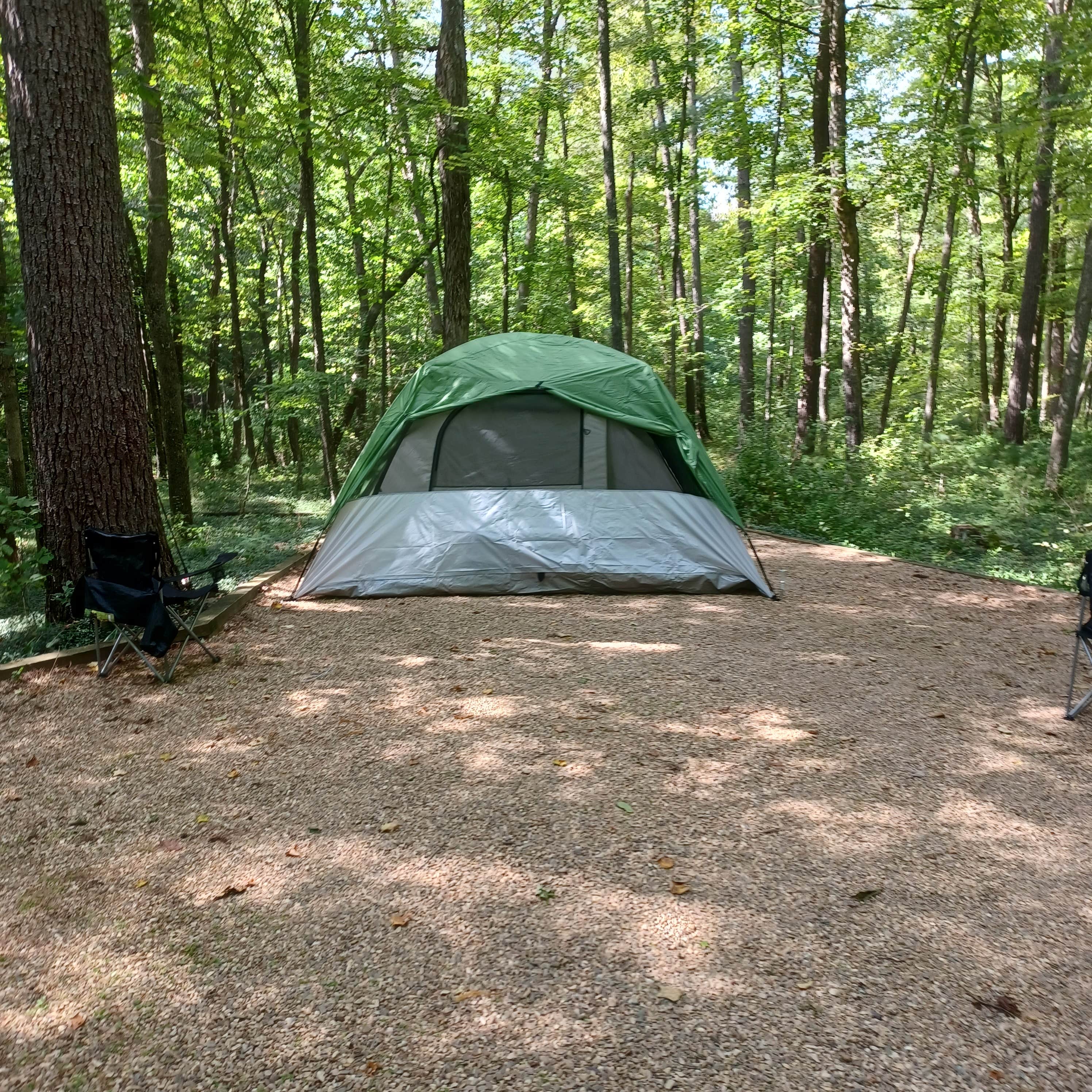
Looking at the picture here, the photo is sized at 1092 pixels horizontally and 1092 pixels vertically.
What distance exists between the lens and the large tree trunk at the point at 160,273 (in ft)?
27.9

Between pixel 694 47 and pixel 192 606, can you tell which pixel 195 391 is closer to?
pixel 694 47

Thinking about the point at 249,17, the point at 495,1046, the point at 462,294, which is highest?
the point at 249,17

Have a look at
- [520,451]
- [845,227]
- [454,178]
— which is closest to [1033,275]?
[845,227]

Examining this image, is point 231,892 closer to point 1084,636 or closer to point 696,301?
point 1084,636

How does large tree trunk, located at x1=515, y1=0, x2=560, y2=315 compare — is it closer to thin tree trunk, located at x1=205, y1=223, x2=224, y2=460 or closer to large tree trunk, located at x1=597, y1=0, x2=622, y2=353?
large tree trunk, located at x1=597, y1=0, x2=622, y2=353

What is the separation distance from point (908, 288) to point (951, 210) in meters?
2.11

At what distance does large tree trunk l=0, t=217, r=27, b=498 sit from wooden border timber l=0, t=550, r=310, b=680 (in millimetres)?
2081

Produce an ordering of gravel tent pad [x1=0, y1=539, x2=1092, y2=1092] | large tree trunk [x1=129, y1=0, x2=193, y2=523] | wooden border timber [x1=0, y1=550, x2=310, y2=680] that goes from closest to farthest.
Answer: gravel tent pad [x1=0, y1=539, x2=1092, y2=1092], wooden border timber [x1=0, y1=550, x2=310, y2=680], large tree trunk [x1=129, y1=0, x2=193, y2=523]

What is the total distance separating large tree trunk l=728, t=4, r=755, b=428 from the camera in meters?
14.0

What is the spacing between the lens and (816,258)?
40.6ft

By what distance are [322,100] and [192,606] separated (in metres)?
7.83

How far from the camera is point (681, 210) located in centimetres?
2211

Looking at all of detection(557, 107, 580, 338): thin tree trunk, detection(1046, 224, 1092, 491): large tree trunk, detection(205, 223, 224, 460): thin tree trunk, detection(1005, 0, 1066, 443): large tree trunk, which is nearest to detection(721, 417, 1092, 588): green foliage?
detection(1046, 224, 1092, 491): large tree trunk

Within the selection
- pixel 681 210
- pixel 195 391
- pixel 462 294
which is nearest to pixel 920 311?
pixel 681 210
